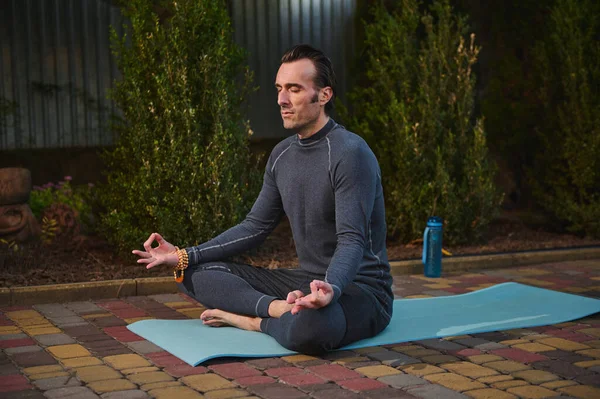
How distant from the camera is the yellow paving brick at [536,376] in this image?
4828 mm

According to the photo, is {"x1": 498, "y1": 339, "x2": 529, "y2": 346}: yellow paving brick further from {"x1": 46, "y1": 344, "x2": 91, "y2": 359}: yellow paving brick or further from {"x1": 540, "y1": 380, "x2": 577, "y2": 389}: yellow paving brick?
{"x1": 46, "y1": 344, "x2": 91, "y2": 359}: yellow paving brick

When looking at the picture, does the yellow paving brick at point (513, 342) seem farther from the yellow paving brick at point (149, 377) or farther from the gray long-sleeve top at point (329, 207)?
the yellow paving brick at point (149, 377)

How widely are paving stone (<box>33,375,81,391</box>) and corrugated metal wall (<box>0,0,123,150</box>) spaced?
4.86 m

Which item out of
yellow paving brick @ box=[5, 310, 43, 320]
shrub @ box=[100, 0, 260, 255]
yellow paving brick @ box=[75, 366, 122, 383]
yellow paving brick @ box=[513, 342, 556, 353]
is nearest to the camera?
yellow paving brick @ box=[75, 366, 122, 383]

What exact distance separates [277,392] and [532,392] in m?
1.24

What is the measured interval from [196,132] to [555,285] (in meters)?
3.16

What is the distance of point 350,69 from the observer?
10.5 meters

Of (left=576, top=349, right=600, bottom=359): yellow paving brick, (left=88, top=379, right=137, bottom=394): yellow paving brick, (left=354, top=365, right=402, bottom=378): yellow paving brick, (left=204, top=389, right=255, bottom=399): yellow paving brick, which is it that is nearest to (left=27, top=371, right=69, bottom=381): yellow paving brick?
(left=88, top=379, right=137, bottom=394): yellow paving brick

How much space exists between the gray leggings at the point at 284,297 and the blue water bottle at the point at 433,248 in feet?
7.16

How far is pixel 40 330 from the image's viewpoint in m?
5.99

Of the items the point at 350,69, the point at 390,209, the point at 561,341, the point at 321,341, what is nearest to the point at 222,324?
the point at 321,341

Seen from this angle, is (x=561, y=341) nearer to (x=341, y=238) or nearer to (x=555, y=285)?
(x=341, y=238)

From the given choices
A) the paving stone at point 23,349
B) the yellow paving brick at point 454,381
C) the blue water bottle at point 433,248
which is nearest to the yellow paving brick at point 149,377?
the paving stone at point 23,349

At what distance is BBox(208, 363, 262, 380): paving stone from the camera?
4895 mm
